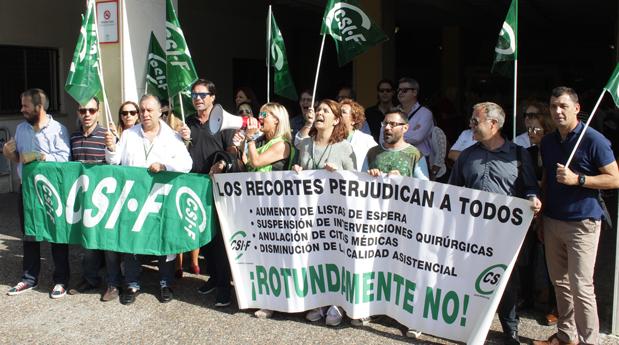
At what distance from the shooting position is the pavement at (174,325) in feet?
15.5

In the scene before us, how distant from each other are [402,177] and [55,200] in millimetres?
3159

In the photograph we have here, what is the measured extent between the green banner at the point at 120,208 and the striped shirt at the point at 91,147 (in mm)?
150

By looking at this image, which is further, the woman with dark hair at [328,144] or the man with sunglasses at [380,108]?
the man with sunglasses at [380,108]

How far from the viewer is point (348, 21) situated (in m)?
5.69

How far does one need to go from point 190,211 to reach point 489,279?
8.10ft

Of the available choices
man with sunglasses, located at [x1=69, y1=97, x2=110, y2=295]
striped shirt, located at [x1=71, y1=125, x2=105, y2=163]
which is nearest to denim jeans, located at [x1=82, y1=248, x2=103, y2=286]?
man with sunglasses, located at [x1=69, y1=97, x2=110, y2=295]

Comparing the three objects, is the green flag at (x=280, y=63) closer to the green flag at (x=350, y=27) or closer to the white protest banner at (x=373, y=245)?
the green flag at (x=350, y=27)

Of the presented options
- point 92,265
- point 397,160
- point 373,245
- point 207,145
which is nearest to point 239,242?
point 207,145

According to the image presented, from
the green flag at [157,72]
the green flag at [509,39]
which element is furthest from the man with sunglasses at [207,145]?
the green flag at [509,39]

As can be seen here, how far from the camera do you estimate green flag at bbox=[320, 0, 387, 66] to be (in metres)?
5.66

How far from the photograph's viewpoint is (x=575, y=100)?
4234 millimetres

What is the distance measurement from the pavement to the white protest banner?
0.17 m

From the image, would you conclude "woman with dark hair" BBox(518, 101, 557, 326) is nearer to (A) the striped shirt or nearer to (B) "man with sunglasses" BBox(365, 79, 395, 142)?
(B) "man with sunglasses" BBox(365, 79, 395, 142)

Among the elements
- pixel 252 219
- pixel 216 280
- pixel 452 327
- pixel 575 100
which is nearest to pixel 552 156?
pixel 575 100
